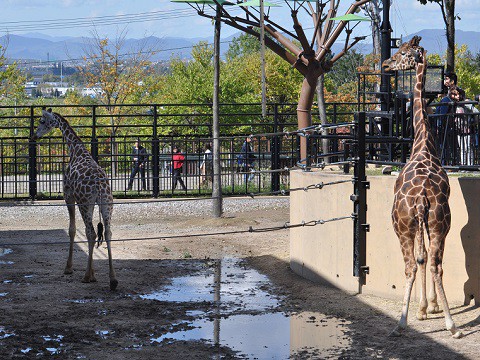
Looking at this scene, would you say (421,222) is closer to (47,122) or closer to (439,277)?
(439,277)

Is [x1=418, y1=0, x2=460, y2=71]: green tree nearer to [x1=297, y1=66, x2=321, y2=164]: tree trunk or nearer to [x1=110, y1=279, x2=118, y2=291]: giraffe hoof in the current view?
[x1=297, y1=66, x2=321, y2=164]: tree trunk

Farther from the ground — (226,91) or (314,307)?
(226,91)

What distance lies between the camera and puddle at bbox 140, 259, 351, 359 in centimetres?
866

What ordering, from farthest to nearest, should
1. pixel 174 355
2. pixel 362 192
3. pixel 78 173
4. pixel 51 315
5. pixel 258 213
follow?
1. pixel 258 213
2. pixel 78 173
3. pixel 362 192
4. pixel 51 315
5. pixel 174 355

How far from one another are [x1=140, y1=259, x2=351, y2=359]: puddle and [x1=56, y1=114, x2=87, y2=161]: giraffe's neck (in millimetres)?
2387

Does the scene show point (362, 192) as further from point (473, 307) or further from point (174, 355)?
point (174, 355)

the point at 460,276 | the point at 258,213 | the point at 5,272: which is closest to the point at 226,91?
the point at 258,213

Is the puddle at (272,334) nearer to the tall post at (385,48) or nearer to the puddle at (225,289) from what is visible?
the puddle at (225,289)

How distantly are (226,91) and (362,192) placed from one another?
30.3 meters

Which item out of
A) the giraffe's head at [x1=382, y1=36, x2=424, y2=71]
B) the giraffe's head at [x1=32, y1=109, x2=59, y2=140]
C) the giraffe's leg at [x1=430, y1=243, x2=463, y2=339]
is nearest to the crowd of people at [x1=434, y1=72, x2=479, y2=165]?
the giraffe's head at [x1=382, y1=36, x2=424, y2=71]

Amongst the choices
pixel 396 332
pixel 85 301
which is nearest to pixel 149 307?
pixel 85 301

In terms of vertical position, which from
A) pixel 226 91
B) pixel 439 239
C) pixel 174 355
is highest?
pixel 226 91

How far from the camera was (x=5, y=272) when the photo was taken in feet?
41.3

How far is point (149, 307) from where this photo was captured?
34.0 ft
